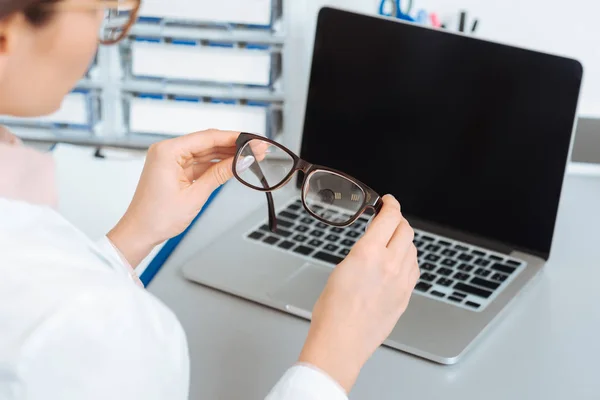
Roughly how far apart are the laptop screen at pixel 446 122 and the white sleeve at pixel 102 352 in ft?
1.76

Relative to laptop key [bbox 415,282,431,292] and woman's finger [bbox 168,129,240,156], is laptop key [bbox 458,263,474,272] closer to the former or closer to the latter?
laptop key [bbox 415,282,431,292]

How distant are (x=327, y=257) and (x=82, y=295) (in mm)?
472

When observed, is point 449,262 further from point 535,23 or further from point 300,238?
point 535,23

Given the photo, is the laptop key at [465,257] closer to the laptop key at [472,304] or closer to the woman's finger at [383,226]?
the laptop key at [472,304]

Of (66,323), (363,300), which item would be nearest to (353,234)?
(363,300)

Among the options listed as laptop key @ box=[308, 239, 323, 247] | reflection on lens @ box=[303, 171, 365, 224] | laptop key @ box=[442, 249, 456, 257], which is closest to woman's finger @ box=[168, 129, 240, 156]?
reflection on lens @ box=[303, 171, 365, 224]

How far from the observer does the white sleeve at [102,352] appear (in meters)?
0.48

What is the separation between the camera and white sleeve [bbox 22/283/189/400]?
479 millimetres

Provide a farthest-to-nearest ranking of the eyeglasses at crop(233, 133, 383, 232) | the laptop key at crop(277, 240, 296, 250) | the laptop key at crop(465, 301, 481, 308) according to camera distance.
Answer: the laptop key at crop(277, 240, 296, 250), the laptop key at crop(465, 301, 481, 308), the eyeglasses at crop(233, 133, 383, 232)

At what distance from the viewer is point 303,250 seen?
94 cm

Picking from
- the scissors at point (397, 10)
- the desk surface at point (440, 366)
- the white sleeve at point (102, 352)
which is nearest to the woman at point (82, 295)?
the white sleeve at point (102, 352)

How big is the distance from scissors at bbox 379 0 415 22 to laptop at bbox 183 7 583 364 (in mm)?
109

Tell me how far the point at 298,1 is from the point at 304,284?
46cm

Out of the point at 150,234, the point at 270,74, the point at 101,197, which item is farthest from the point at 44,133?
the point at 150,234
